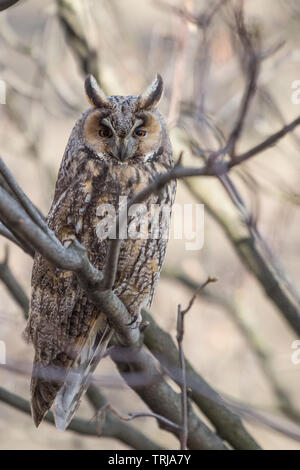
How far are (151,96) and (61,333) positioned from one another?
37.0 inches

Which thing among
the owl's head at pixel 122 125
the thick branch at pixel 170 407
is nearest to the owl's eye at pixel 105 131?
the owl's head at pixel 122 125

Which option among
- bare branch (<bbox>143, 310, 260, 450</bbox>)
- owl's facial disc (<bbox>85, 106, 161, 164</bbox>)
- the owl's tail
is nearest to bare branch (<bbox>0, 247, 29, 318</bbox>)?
the owl's tail

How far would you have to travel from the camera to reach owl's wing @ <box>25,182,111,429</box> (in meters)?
2.21

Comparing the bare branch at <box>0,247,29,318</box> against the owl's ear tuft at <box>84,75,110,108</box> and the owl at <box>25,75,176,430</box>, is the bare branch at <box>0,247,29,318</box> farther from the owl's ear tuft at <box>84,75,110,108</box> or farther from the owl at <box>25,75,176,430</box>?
the owl's ear tuft at <box>84,75,110,108</box>

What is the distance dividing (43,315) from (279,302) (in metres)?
1.22

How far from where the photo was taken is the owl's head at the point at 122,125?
82.3 inches

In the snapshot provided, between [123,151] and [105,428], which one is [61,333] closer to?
[105,428]

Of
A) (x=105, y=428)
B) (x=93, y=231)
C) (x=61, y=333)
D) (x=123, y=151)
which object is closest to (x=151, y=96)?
(x=123, y=151)

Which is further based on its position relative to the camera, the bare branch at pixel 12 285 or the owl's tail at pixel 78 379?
the bare branch at pixel 12 285

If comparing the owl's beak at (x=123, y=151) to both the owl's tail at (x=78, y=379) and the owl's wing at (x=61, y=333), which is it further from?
the owl's tail at (x=78, y=379)

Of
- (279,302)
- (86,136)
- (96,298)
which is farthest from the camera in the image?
(279,302)
